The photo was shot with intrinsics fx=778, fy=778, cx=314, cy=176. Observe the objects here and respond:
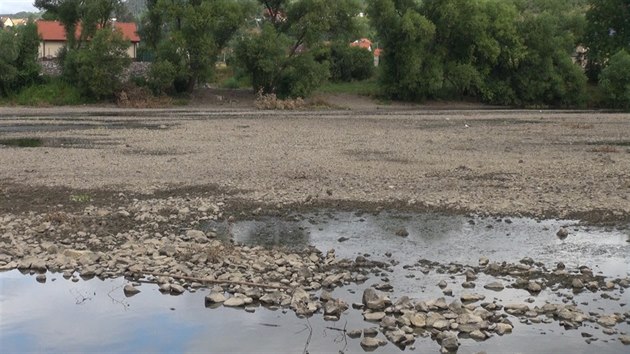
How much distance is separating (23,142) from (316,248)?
19842mm

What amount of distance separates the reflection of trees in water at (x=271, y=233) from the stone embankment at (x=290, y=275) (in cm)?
37

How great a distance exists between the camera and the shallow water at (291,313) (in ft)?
32.2

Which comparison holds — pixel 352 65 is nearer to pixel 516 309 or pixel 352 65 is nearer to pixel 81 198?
pixel 81 198

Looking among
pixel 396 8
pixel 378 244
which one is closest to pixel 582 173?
pixel 378 244

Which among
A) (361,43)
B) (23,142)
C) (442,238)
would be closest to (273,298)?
(442,238)

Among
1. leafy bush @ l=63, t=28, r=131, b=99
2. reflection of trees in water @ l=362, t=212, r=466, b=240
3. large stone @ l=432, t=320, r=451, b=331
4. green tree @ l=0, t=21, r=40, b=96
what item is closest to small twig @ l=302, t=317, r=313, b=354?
large stone @ l=432, t=320, r=451, b=331

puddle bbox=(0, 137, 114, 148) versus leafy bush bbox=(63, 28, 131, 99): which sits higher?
leafy bush bbox=(63, 28, 131, 99)

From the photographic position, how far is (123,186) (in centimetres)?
1947

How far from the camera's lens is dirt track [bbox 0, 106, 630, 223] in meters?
18.2

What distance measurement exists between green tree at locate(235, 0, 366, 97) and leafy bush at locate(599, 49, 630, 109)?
20.2 metres

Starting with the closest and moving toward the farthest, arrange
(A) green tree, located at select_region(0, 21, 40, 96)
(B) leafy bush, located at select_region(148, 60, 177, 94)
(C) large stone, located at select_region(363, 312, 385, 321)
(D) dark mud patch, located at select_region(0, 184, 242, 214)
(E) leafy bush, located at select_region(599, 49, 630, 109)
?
1. (C) large stone, located at select_region(363, 312, 385, 321)
2. (D) dark mud patch, located at select_region(0, 184, 242, 214)
3. (B) leafy bush, located at select_region(148, 60, 177, 94)
4. (A) green tree, located at select_region(0, 21, 40, 96)
5. (E) leafy bush, located at select_region(599, 49, 630, 109)

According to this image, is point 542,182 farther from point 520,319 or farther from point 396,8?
point 396,8

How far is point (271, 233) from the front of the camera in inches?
597

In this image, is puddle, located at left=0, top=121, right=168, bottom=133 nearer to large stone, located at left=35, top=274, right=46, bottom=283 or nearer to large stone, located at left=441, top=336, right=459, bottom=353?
large stone, located at left=35, top=274, right=46, bottom=283
